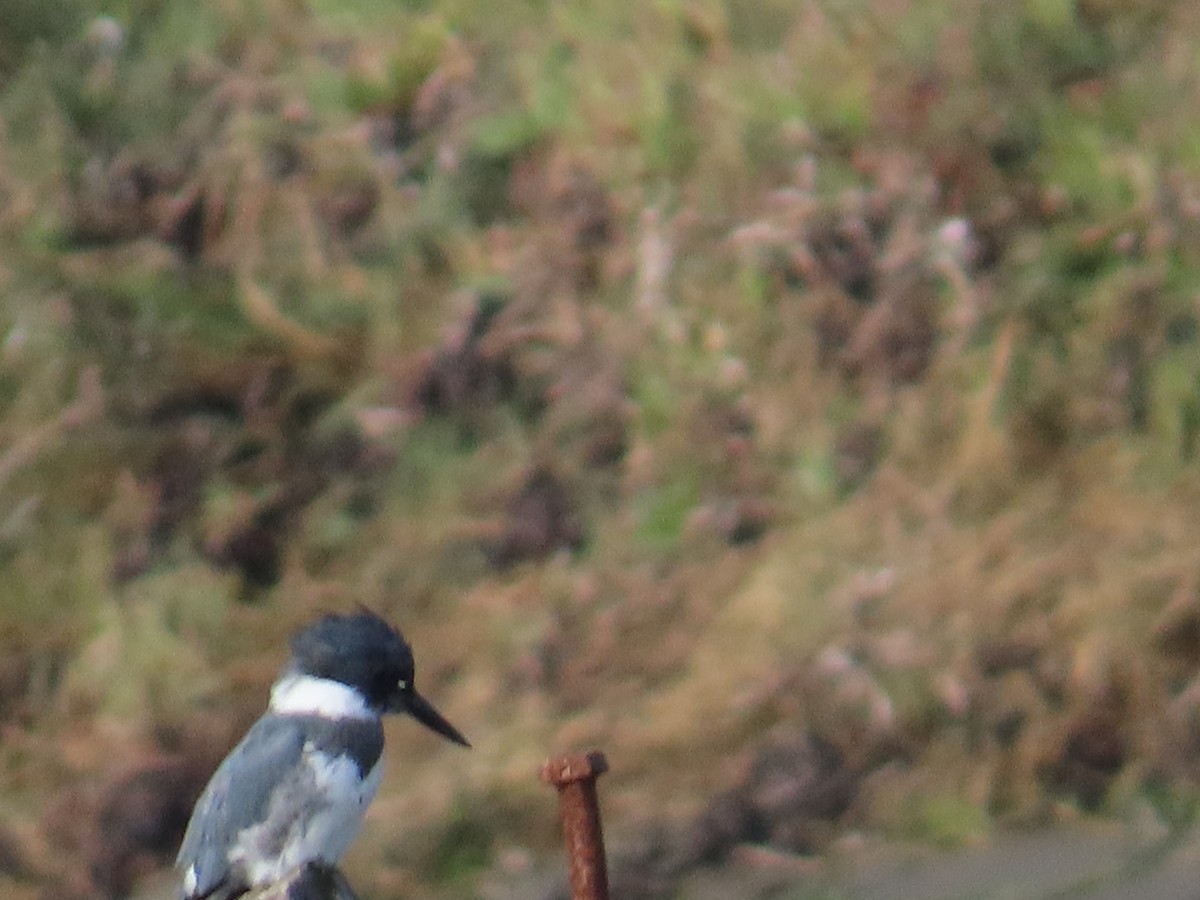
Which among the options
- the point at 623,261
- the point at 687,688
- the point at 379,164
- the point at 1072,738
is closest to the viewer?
the point at 1072,738

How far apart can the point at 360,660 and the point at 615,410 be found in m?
2.61

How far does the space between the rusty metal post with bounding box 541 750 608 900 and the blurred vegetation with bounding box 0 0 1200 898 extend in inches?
113

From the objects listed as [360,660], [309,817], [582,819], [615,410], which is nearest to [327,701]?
[360,660]

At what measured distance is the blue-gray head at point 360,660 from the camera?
12.5ft

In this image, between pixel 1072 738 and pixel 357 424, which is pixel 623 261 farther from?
pixel 1072 738

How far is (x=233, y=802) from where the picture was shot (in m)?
3.61

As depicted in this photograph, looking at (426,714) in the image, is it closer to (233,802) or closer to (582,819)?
(233,802)

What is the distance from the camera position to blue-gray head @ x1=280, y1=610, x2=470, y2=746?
12.5 ft

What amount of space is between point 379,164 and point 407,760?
7.62ft

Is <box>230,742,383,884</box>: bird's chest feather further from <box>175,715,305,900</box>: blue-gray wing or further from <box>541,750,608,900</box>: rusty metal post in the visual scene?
<box>541,750,608,900</box>: rusty metal post

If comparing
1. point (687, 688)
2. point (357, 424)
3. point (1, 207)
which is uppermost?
point (1, 207)

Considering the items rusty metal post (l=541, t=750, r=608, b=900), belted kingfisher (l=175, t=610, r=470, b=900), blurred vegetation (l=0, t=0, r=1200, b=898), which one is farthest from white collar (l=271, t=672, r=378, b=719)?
rusty metal post (l=541, t=750, r=608, b=900)

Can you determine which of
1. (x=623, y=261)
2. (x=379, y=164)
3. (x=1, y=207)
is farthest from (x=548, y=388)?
(x=1, y=207)

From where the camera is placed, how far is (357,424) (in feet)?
21.2
